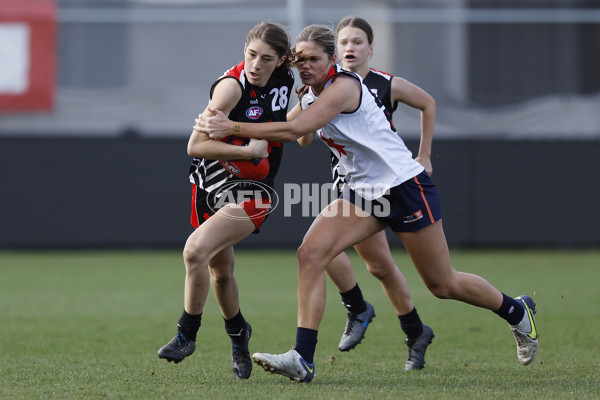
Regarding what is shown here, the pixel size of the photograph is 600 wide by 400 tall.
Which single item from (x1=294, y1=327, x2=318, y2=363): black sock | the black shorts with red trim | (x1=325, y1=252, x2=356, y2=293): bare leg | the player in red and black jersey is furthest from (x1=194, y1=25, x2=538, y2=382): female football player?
(x1=325, y1=252, x2=356, y2=293): bare leg

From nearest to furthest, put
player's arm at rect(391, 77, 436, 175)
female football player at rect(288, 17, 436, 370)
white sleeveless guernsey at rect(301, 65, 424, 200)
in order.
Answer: white sleeveless guernsey at rect(301, 65, 424, 200)
female football player at rect(288, 17, 436, 370)
player's arm at rect(391, 77, 436, 175)

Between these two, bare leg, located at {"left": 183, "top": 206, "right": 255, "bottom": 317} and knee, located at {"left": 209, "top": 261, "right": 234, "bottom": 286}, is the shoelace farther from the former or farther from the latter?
knee, located at {"left": 209, "top": 261, "right": 234, "bottom": 286}

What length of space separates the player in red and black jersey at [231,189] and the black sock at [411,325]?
1.03m

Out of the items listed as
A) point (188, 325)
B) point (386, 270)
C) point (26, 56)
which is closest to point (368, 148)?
point (386, 270)

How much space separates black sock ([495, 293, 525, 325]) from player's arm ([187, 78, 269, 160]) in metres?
1.64

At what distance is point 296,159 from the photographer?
12625 mm

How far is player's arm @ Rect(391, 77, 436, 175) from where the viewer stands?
17.7 ft

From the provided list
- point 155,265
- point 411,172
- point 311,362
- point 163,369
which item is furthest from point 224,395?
point 155,265

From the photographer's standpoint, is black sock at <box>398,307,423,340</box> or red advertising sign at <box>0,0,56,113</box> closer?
black sock at <box>398,307,423,340</box>

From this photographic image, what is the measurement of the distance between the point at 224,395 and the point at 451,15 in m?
10.5

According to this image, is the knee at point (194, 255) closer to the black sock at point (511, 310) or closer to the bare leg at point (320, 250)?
the bare leg at point (320, 250)

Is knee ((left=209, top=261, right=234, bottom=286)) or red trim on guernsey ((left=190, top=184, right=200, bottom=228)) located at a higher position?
red trim on guernsey ((left=190, top=184, right=200, bottom=228))

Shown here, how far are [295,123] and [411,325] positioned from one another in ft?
5.27

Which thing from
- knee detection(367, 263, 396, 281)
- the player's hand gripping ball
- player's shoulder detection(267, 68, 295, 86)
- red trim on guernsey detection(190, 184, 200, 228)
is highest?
player's shoulder detection(267, 68, 295, 86)
